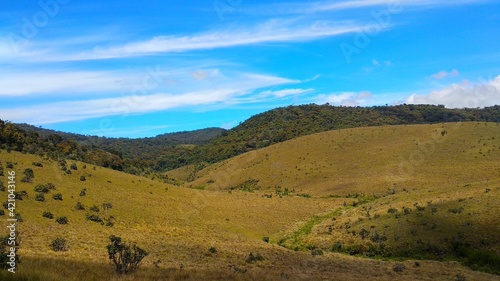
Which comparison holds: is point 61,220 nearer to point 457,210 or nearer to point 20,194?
point 20,194

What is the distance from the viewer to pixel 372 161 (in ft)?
275

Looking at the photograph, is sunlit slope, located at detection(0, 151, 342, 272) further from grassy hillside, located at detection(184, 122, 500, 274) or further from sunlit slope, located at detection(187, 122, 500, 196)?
sunlit slope, located at detection(187, 122, 500, 196)

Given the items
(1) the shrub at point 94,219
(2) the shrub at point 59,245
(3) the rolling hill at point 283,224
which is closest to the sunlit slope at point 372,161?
(3) the rolling hill at point 283,224

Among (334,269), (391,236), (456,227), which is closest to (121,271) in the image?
(334,269)

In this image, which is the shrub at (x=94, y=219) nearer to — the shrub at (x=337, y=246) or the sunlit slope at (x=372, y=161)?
the shrub at (x=337, y=246)

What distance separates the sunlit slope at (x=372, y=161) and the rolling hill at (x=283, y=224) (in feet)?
2.00

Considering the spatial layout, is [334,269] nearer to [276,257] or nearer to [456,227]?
[276,257]

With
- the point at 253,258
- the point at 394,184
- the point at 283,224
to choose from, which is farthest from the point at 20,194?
the point at 394,184

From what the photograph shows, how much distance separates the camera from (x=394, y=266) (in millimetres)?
25484

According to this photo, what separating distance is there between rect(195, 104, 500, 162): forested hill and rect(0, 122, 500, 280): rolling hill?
80.1 metres

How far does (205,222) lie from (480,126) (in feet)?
294

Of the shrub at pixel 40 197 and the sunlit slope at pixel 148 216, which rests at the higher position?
the shrub at pixel 40 197

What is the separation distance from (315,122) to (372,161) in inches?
3384

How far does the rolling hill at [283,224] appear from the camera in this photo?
22.1 metres
